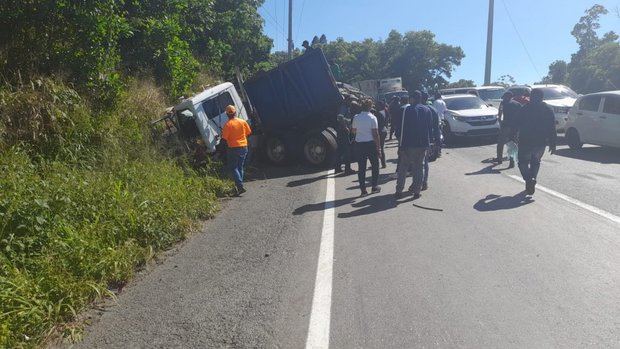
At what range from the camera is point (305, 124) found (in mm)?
14180

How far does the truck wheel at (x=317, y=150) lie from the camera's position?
13406 millimetres

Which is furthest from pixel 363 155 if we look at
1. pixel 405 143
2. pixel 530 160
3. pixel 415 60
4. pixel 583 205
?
pixel 415 60

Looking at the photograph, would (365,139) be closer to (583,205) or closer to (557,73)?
(583,205)

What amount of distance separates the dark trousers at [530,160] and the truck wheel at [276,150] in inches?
254

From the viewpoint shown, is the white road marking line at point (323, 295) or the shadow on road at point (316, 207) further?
the shadow on road at point (316, 207)

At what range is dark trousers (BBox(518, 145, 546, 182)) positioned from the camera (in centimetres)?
896

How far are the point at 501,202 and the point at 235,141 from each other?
485 cm

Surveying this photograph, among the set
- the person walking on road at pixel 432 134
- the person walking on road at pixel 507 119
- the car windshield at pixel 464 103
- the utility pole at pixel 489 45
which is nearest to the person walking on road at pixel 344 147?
the person walking on road at pixel 432 134

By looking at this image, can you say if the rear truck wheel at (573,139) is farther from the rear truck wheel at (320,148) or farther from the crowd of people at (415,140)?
the rear truck wheel at (320,148)

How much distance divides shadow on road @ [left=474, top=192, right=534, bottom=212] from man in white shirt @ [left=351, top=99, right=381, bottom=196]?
204 cm

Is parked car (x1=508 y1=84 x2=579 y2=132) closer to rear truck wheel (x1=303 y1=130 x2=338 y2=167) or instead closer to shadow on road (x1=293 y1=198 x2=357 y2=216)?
rear truck wheel (x1=303 y1=130 x2=338 y2=167)

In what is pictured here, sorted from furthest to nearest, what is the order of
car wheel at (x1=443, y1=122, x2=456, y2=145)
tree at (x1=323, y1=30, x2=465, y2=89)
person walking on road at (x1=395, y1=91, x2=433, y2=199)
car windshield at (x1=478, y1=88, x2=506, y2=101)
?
tree at (x1=323, y1=30, x2=465, y2=89), car windshield at (x1=478, y1=88, x2=506, y2=101), car wheel at (x1=443, y1=122, x2=456, y2=145), person walking on road at (x1=395, y1=91, x2=433, y2=199)

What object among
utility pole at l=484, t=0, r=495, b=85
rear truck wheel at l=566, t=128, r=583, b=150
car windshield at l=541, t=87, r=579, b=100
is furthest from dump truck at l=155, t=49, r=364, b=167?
utility pole at l=484, t=0, r=495, b=85

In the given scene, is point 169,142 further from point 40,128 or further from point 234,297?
point 234,297
